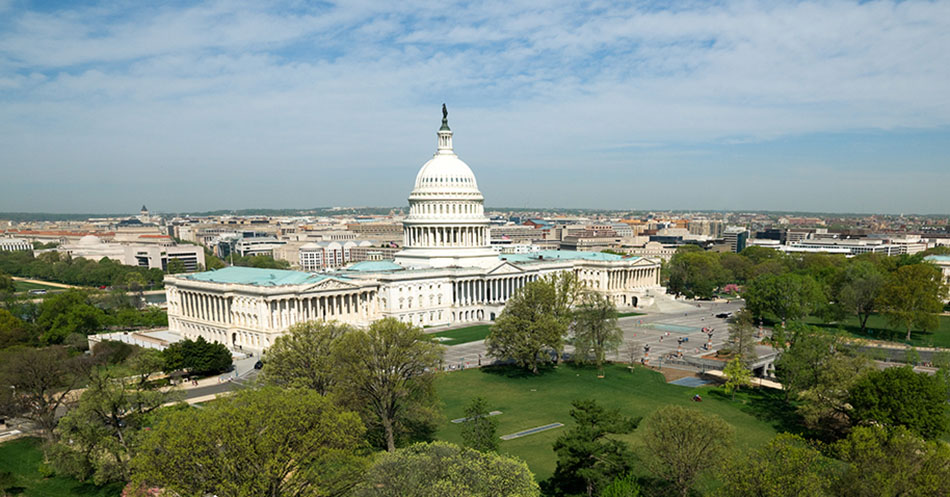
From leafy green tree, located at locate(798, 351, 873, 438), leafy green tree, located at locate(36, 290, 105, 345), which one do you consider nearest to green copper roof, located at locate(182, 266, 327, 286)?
leafy green tree, located at locate(36, 290, 105, 345)

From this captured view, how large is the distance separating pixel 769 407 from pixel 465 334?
166 ft

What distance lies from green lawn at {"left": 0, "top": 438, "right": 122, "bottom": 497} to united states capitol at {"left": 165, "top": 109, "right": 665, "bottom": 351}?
1580 inches

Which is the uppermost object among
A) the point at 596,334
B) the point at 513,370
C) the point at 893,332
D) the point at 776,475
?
the point at 776,475

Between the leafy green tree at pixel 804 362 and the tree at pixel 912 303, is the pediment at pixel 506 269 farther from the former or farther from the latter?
the leafy green tree at pixel 804 362

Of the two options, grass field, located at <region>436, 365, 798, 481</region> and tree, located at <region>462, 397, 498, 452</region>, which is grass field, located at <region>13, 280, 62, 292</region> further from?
tree, located at <region>462, 397, 498, 452</region>

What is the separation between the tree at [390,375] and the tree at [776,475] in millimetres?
22402

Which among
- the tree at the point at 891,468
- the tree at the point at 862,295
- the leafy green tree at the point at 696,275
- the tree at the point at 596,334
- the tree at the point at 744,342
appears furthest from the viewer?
the leafy green tree at the point at 696,275

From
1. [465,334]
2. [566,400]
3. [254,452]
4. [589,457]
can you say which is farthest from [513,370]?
[254,452]

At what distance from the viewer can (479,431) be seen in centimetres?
4103

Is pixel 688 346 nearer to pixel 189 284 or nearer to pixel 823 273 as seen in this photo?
pixel 823 273

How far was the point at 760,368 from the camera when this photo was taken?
252ft

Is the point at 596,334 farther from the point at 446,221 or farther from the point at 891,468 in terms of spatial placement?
the point at 446,221

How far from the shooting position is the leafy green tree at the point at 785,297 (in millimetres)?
101688

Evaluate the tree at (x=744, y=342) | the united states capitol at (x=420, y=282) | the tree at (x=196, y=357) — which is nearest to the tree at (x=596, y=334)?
the tree at (x=744, y=342)
